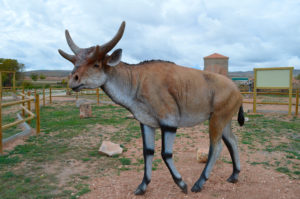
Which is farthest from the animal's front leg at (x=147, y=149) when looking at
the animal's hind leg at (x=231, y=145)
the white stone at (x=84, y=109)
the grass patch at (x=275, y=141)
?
the white stone at (x=84, y=109)

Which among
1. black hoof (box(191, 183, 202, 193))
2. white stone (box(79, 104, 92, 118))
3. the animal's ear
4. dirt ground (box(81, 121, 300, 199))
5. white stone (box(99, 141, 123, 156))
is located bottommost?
dirt ground (box(81, 121, 300, 199))

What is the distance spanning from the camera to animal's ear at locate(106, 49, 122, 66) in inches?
120

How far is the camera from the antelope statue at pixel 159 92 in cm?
304

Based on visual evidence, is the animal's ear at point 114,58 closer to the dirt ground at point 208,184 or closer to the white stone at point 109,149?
the dirt ground at point 208,184

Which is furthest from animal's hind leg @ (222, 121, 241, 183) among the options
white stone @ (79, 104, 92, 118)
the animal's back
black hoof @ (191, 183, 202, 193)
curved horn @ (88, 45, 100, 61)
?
white stone @ (79, 104, 92, 118)

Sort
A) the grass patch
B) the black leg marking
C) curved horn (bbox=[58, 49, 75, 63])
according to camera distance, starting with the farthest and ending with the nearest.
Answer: the grass patch < the black leg marking < curved horn (bbox=[58, 49, 75, 63])

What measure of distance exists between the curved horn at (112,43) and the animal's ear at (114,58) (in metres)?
0.09

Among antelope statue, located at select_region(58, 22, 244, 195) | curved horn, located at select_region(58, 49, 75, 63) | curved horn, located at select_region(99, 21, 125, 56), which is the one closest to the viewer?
curved horn, located at select_region(99, 21, 125, 56)

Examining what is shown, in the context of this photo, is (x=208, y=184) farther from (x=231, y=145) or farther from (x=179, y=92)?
(x=179, y=92)

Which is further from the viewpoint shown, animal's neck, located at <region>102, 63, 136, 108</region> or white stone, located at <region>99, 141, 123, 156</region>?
white stone, located at <region>99, 141, 123, 156</region>

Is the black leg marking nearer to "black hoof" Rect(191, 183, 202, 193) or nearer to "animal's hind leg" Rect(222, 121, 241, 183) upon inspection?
"black hoof" Rect(191, 183, 202, 193)

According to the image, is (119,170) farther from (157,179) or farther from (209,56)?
(209,56)

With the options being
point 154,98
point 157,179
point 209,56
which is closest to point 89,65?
point 154,98

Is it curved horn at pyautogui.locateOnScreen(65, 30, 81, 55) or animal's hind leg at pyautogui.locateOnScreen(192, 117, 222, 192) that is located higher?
curved horn at pyautogui.locateOnScreen(65, 30, 81, 55)
